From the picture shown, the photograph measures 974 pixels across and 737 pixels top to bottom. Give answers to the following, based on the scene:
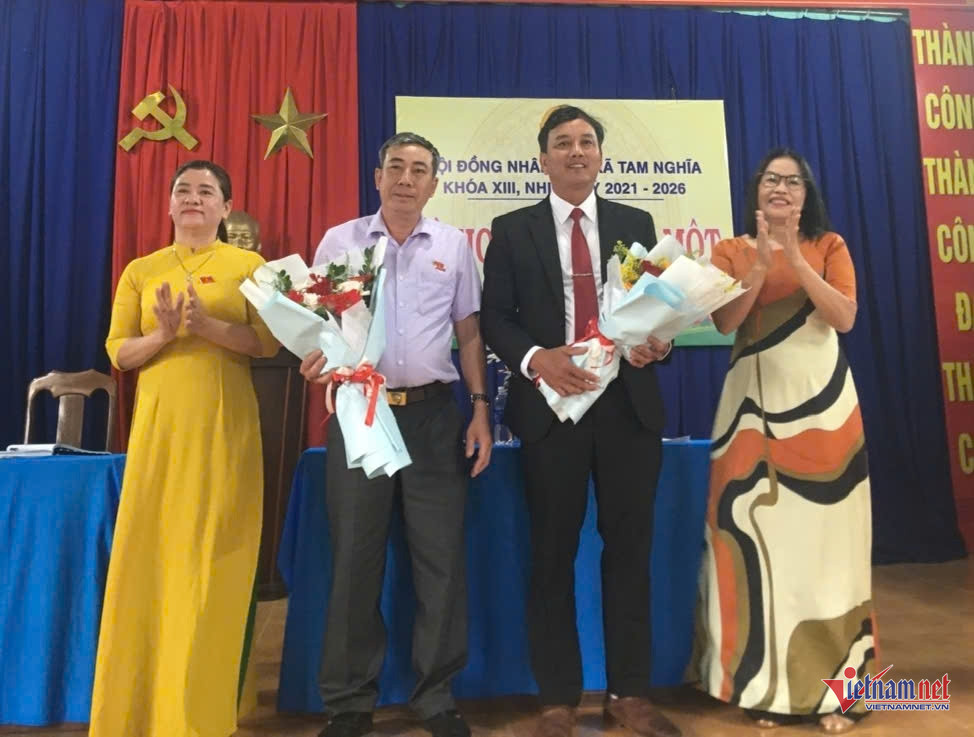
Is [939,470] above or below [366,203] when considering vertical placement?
below

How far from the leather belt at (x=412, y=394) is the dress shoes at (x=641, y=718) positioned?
0.90 metres

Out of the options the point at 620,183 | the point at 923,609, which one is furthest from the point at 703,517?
the point at 620,183

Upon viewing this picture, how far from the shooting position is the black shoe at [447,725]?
1.70 metres

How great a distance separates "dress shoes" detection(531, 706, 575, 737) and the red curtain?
308cm

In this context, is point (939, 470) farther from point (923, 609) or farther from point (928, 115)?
point (928, 115)

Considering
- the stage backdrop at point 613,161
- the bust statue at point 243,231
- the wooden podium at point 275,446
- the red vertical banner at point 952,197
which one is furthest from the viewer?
the red vertical banner at point 952,197

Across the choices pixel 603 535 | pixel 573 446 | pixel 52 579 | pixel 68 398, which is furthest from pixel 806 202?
pixel 68 398

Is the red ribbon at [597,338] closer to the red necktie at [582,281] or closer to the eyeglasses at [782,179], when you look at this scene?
the red necktie at [582,281]

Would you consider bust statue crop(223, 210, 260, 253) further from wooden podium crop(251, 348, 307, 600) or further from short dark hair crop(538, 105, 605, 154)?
short dark hair crop(538, 105, 605, 154)

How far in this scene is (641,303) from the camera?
62.6 inches

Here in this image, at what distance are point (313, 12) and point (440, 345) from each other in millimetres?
3435

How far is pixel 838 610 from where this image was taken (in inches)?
70.5

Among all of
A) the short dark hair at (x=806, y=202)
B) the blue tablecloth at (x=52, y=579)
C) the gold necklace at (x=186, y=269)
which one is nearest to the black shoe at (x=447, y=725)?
the blue tablecloth at (x=52, y=579)

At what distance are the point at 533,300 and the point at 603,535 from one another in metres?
0.63
